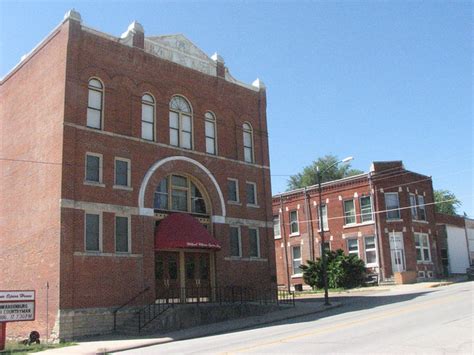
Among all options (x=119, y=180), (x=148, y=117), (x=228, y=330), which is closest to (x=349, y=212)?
(x=148, y=117)

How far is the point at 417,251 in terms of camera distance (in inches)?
1785

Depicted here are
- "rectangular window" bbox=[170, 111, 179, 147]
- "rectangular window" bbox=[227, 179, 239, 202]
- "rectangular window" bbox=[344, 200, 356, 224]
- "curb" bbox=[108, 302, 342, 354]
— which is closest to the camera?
"curb" bbox=[108, 302, 342, 354]

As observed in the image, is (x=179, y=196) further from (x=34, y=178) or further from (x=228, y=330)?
(x=228, y=330)

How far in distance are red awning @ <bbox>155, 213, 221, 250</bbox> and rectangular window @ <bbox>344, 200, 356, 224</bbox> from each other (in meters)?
21.1

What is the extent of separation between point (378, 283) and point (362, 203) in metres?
6.91

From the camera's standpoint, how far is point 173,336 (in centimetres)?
2122

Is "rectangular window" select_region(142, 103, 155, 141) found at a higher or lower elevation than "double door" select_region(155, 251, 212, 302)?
higher

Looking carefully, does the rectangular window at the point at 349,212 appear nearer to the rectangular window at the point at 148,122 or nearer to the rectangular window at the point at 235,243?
the rectangular window at the point at 235,243

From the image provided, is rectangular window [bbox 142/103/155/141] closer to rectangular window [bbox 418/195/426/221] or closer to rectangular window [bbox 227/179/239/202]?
rectangular window [bbox 227/179/239/202]

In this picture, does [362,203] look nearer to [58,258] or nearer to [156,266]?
[156,266]

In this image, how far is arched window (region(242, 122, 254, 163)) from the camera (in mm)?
33531

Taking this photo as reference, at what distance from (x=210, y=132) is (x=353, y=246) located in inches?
788

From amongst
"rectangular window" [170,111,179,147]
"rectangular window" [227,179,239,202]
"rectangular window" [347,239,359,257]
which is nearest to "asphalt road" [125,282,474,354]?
"rectangular window" [227,179,239,202]

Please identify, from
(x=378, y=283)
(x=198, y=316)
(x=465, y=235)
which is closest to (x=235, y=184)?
(x=198, y=316)
